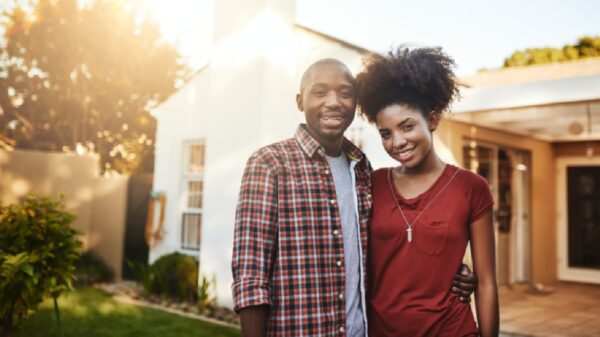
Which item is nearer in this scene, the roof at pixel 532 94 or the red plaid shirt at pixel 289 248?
the red plaid shirt at pixel 289 248

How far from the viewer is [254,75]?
22.1ft

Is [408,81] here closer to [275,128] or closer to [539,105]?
[275,128]

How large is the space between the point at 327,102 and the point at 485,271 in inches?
34.4

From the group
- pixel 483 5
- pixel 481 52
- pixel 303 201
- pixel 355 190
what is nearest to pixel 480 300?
pixel 355 190

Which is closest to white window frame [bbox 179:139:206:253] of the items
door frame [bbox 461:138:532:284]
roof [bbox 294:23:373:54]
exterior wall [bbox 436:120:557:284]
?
roof [bbox 294:23:373:54]

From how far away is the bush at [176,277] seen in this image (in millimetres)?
7398

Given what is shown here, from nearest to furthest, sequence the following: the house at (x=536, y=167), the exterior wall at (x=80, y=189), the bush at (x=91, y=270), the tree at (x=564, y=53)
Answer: the house at (x=536, y=167)
the exterior wall at (x=80, y=189)
the bush at (x=91, y=270)
the tree at (x=564, y=53)

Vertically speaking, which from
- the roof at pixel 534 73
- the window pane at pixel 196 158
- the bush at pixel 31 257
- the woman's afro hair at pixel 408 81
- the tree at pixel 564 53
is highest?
the tree at pixel 564 53

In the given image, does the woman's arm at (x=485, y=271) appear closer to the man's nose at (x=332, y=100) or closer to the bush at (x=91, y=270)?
the man's nose at (x=332, y=100)

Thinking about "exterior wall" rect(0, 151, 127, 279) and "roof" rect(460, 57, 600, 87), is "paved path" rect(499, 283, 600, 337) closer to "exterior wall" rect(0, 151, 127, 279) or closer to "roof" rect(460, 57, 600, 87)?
"roof" rect(460, 57, 600, 87)

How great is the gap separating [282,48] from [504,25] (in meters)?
13.6

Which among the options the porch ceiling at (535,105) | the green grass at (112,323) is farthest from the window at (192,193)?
the porch ceiling at (535,105)

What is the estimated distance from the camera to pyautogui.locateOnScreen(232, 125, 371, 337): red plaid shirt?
180 centimetres

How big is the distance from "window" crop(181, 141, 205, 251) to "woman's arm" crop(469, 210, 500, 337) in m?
7.08
